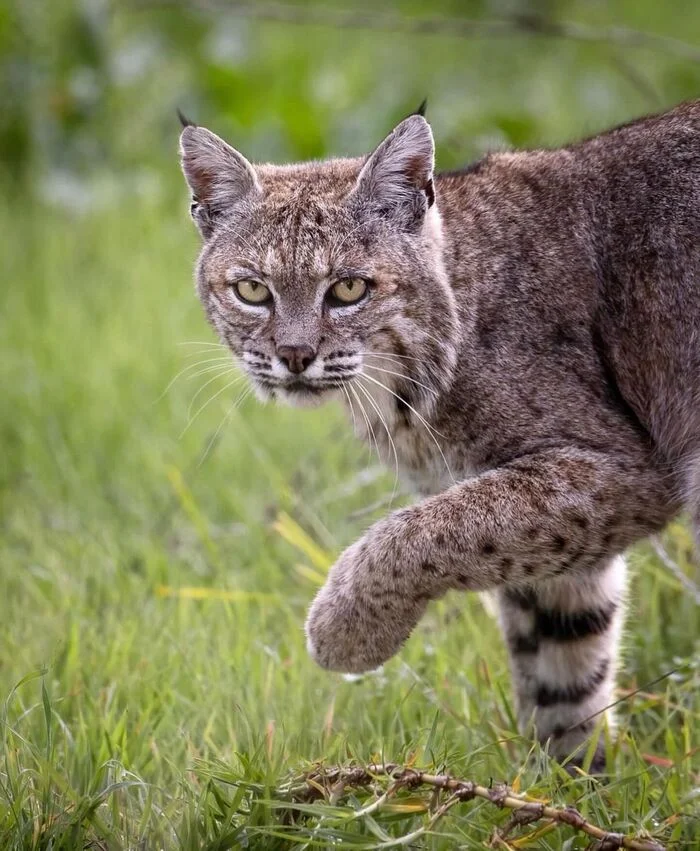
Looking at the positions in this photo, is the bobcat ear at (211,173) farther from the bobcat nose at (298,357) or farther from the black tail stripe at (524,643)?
the black tail stripe at (524,643)

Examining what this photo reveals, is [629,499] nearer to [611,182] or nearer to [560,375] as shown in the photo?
[560,375]

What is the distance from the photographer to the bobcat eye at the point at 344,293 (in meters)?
3.79

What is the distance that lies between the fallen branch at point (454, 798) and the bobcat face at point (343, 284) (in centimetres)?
118

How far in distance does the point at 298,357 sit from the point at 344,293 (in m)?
0.26

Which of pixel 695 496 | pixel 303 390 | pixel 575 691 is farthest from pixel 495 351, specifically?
pixel 575 691

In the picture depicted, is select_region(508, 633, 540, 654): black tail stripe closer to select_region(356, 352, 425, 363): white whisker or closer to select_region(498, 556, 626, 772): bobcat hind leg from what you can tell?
select_region(498, 556, 626, 772): bobcat hind leg

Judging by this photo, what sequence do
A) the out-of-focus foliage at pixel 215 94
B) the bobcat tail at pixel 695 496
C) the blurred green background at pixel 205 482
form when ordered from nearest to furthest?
1. the blurred green background at pixel 205 482
2. the bobcat tail at pixel 695 496
3. the out-of-focus foliage at pixel 215 94

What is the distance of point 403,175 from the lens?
3.84 meters

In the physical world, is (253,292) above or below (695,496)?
above

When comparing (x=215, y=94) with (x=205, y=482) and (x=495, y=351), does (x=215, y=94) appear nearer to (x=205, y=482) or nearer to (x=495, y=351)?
(x=205, y=482)

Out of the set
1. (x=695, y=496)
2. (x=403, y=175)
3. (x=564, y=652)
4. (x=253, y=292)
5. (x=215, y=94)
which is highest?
(x=215, y=94)

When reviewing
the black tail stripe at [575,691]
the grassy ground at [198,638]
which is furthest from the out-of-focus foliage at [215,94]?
the black tail stripe at [575,691]

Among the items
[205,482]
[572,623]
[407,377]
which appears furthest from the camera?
[205,482]

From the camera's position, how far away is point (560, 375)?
147 inches
